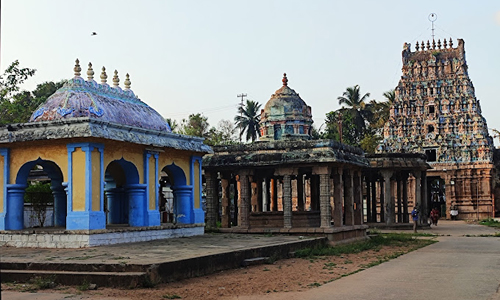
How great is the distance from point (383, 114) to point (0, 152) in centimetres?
4973

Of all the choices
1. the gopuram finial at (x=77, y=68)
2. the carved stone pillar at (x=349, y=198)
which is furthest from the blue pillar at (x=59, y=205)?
the carved stone pillar at (x=349, y=198)

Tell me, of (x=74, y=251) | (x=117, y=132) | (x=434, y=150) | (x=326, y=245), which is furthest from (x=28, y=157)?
(x=434, y=150)

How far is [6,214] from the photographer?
15031 millimetres

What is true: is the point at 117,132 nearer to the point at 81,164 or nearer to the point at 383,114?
the point at 81,164

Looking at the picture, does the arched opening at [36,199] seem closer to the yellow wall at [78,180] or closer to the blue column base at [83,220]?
the yellow wall at [78,180]

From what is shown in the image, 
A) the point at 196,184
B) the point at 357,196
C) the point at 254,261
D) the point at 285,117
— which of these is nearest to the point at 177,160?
the point at 196,184

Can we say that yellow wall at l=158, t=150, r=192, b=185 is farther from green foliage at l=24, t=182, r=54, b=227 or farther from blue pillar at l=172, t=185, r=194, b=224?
green foliage at l=24, t=182, r=54, b=227

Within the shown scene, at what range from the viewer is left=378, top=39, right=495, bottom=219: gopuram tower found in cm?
4359

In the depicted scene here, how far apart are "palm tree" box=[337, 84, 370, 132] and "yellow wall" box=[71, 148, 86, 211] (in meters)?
50.8

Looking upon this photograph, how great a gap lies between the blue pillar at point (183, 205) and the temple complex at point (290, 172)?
187cm

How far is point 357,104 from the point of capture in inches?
2517

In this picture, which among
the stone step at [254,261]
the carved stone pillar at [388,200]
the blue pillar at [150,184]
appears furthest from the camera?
the carved stone pillar at [388,200]

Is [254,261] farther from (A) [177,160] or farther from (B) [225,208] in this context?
(B) [225,208]

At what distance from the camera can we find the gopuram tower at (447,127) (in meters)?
43.6
